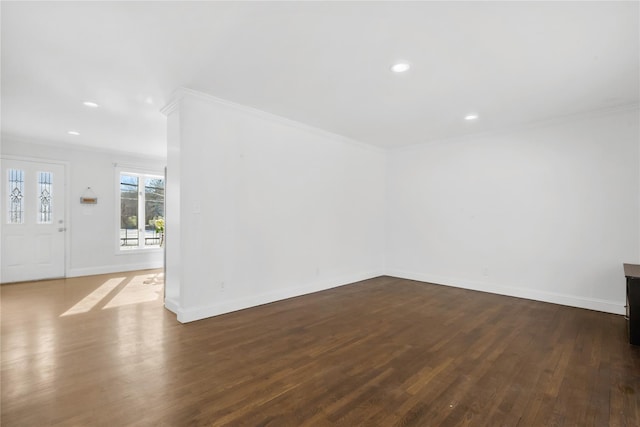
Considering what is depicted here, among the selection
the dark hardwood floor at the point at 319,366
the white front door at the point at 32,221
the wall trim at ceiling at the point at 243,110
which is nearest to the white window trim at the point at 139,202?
the white front door at the point at 32,221

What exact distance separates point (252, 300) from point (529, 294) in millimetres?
4162

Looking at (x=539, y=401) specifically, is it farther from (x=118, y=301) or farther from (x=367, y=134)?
(x=118, y=301)

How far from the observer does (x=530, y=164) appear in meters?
4.71

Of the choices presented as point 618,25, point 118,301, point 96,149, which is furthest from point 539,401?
point 96,149

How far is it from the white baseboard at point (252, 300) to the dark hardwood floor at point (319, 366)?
0.12 meters

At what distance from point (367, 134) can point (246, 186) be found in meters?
2.45

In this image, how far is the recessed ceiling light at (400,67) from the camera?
2.90 meters

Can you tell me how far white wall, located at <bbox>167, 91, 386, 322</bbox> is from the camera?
11.9 feet

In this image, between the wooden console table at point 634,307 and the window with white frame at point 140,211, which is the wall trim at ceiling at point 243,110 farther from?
the wooden console table at point 634,307

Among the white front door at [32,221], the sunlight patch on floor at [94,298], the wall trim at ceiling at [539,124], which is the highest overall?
the wall trim at ceiling at [539,124]

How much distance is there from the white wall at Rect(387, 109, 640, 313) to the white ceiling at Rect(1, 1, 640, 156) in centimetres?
52

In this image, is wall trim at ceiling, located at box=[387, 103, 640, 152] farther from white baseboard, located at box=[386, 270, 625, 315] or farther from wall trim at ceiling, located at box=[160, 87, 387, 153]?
white baseboard, located at box=[386, 270, 625, 315]

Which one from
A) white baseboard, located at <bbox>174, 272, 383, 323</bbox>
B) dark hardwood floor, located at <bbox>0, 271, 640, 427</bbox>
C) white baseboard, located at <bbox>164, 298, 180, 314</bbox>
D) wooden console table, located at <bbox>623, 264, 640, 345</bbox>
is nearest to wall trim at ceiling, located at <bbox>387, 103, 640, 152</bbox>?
wooden console table, located at <bbox>623, 264, 640, 345</bbox>

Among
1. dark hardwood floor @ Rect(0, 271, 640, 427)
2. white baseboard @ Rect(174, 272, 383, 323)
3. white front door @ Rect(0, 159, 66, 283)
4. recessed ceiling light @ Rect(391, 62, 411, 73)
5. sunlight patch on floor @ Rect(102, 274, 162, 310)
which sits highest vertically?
recessed ceiling light @ Rect(391, 62, 411, 73)
